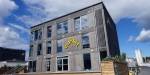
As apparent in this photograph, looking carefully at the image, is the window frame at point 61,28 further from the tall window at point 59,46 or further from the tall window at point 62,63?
the tall window at point 62,63

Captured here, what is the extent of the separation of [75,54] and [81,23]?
14.6 ft

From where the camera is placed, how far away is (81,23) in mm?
21781

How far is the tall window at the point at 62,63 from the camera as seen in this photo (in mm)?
21734

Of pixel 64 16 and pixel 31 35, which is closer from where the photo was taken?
pixel 64 16

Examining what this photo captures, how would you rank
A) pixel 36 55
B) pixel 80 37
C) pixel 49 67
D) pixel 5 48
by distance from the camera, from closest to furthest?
pixel 80 37, pixel 49 67, pixel 36 55, pixel 5 48

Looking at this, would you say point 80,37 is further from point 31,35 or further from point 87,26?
point 31,35

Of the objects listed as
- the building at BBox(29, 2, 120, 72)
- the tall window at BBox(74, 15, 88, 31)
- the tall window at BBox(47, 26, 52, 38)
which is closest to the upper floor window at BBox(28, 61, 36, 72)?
the building at BBox(29, 2, 120, 72)

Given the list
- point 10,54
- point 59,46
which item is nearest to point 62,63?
point 59,46

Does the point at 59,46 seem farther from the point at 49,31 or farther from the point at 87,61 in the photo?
the point at 87,61

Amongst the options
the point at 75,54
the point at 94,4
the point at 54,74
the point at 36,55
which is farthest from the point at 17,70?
the point at 94,4

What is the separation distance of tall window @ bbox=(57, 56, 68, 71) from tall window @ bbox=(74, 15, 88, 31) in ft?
15.3

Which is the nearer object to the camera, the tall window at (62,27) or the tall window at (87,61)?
the tall window at (87,61)

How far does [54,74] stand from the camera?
1984 cm

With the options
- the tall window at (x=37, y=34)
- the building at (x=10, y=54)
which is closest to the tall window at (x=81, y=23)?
the tall window at (x=37, y=34)
